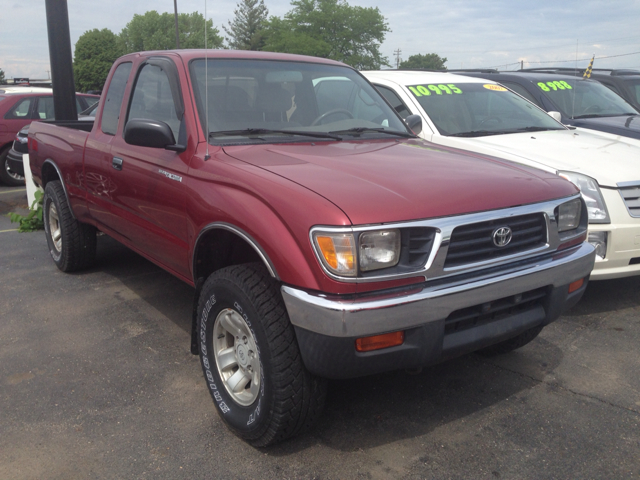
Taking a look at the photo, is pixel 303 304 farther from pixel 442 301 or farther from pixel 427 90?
pixel 427 90

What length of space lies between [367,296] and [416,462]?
0.86 m

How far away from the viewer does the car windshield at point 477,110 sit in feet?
18.8

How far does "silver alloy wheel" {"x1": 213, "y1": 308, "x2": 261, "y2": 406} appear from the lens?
2773 millimetres

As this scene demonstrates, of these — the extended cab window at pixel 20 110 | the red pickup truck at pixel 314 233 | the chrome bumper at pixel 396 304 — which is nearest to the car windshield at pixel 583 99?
the red pickup truck at pixel 314 233

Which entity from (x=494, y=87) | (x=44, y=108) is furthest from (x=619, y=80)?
(x=44, y=108)

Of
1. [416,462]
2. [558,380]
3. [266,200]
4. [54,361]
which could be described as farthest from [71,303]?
[558,380]

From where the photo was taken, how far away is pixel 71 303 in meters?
4.80

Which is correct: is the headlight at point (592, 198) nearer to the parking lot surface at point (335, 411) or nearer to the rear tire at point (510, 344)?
the parking lot surface at point (335, 411)

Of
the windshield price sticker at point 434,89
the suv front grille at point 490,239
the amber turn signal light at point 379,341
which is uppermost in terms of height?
the windshield price sticker at point 434,89

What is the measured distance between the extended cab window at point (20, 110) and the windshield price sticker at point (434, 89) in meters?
8.92

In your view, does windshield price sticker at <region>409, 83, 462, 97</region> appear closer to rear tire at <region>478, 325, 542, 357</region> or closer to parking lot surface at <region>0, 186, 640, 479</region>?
parking lot surface at <region>0, 186, 640, 479</region>

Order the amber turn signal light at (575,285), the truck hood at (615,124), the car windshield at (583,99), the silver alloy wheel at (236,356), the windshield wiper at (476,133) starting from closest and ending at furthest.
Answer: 1. the silver alloy wheel at (236,356)
2. the amber turn signal light at (575,285)
3. the windshield wiper at (476,133)
4. the truck hood at (615,124)
5. the car windshield at (583,99)

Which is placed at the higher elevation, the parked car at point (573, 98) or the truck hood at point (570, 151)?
the parked car at point (573, 98)

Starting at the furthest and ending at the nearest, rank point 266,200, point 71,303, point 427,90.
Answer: point 427,90, point 71,303, point 266,200
